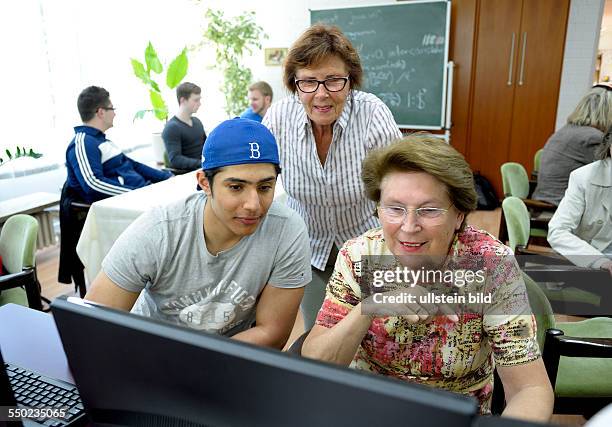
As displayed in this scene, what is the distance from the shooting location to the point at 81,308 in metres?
0.55

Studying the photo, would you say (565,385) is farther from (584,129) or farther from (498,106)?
(498,106)

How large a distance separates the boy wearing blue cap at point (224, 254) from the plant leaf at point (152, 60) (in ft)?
13.5

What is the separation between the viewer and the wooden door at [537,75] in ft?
15.2

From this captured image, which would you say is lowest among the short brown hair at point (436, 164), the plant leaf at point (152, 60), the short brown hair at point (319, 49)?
the short brown hair at point (436, 164)

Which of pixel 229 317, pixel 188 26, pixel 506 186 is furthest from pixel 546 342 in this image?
pixel 188 26

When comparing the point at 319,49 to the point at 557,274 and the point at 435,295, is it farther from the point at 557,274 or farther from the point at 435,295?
the point at 557,274

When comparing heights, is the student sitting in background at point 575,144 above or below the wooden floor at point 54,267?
above

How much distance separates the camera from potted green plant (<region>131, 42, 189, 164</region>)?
4.94 meters

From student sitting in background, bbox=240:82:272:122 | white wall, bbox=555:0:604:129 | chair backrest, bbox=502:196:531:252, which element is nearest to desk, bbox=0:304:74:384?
chair backrest, bbox=502:196:531:252

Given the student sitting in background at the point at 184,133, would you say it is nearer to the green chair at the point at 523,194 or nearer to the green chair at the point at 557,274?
the green chair at the point at 523,194

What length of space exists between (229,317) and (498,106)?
14.9 ft

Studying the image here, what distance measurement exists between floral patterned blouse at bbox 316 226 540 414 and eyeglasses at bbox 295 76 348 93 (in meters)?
0.62

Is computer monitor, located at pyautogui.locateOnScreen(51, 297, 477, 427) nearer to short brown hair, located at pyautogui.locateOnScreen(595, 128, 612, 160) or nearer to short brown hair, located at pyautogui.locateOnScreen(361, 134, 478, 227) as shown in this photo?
short brown hair, located at pyautogui.locateOnScreen(361, 134, 478, 227)

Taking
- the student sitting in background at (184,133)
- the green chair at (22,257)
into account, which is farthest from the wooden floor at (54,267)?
the student sitting in background at (184,133)
